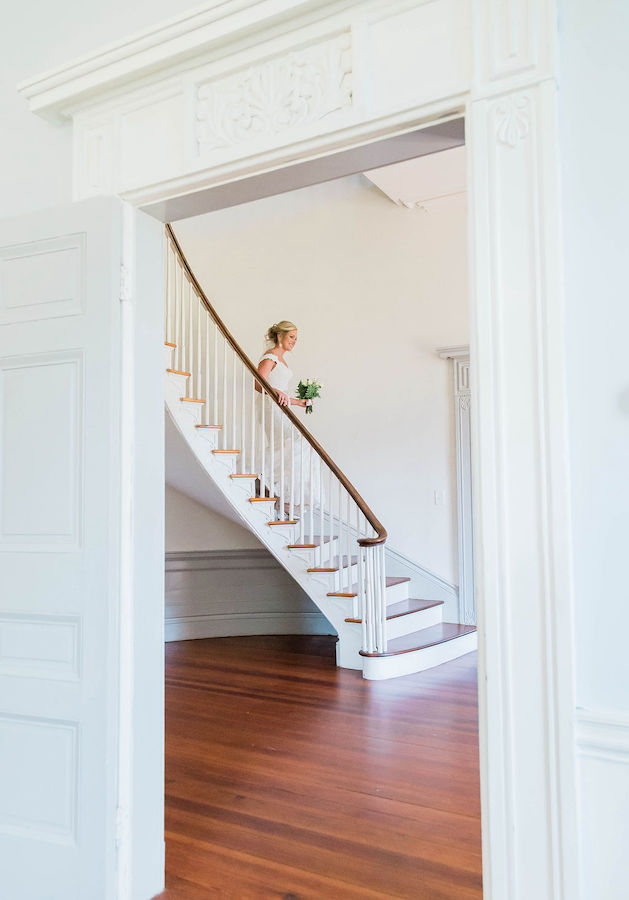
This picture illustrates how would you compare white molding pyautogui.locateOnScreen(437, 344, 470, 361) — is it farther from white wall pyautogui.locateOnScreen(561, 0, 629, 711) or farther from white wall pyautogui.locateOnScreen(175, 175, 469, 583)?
white wall pyautogui.locateOnScreen(561, 0, 629, 711)

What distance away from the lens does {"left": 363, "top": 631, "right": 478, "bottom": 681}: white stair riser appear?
5.07 meters

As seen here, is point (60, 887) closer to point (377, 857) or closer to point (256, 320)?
A: point (377, 857)

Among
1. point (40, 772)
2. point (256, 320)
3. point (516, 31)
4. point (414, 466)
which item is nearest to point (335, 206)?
point (256, 320)

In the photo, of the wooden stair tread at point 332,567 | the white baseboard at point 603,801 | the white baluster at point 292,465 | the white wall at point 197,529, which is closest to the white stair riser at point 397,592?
the wooden stair tread at point 332,567

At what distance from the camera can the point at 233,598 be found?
6941 mm

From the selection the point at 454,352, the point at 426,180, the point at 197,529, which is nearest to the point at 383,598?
the point at 197,529

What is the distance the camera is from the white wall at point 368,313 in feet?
21.5

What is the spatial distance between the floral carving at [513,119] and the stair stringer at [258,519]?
13.1 ft

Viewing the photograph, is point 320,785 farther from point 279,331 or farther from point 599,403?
point 279,331

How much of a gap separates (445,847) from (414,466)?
168 inches

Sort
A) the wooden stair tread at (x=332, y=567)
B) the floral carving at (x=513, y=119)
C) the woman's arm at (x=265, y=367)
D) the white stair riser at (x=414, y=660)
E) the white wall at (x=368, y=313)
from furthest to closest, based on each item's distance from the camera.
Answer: the white wall at (x=368, y=313) → the woman's arm at (x=265, y=367) → the wooden stair tread at (x=332, y=567) → the white stair riser at (x=414, y=660) → the floral carving at (x=513, y=119)

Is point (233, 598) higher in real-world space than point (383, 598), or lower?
lower

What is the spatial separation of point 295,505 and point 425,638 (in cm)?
158

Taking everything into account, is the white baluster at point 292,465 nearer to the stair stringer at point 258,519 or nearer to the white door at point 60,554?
the stair stringer at point 258,519
